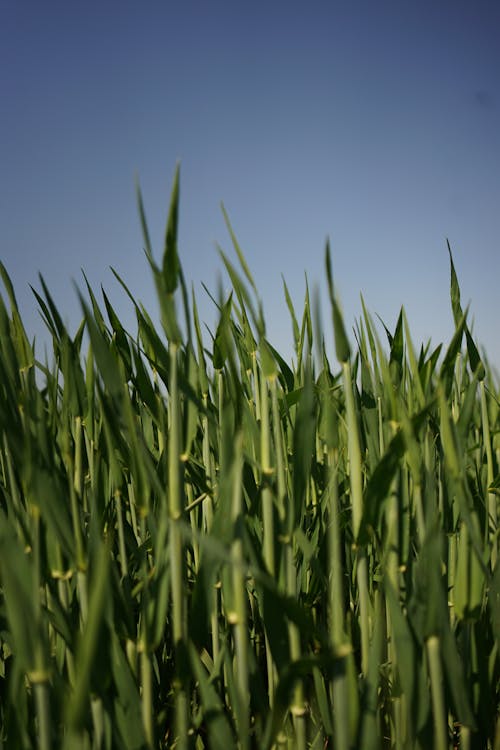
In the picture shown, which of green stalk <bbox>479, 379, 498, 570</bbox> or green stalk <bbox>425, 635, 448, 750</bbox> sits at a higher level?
green stalk <bbox>479, 379, 498, 570</bbox>

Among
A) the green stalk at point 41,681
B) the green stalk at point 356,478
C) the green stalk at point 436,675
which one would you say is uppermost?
the green stalk at point 356,478

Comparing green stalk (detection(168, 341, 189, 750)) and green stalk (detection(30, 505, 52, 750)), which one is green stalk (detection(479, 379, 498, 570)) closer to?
green stalk (detection(168, 341, 189, 750))

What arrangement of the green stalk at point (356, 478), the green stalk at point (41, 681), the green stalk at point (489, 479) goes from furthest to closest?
the green stalk at point (489, 479)
the green stalk at point (356, 478)
the green stalk at point (41, 681)

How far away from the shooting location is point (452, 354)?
24.6 inches

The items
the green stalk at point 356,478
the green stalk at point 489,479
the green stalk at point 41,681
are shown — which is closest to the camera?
the green stalk at point 41,681

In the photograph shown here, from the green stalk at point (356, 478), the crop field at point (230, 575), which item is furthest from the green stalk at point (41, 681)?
the green stalk at point (356, 478)

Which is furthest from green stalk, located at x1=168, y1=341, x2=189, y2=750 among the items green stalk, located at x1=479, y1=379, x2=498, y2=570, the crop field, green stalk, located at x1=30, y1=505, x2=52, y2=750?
green stalk, located at x1=479, y1=379, x2=498, y2=570

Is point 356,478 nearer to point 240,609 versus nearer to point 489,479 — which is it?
point 240,609

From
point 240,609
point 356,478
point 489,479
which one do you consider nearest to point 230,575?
point 240,609

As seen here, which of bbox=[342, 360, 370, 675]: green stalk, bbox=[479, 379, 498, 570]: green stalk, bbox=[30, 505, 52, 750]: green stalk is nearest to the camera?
bbox=[30, 505, 52, 750]: green stalk

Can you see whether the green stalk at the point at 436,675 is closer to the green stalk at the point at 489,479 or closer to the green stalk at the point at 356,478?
the green stalk at the point at 356,478

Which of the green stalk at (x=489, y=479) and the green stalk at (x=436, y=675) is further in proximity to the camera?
the green stalk at (x=489, y=479)

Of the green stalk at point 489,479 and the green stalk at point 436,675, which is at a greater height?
the green stalk at point 489,479

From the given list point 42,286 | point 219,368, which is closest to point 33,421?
point 42,286
